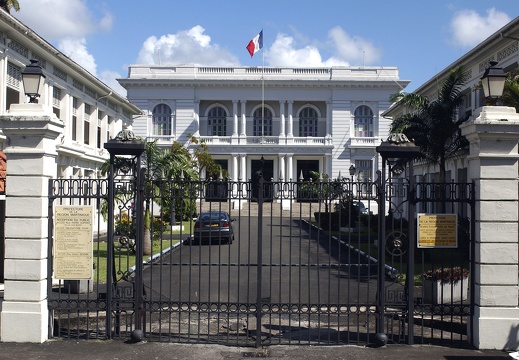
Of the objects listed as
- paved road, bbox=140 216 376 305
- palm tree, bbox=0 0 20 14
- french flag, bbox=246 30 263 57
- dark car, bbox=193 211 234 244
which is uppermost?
french flag, bbox=246 30 263 57

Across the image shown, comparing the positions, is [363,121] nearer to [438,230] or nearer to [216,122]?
[216,122]

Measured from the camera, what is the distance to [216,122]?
60906 mm

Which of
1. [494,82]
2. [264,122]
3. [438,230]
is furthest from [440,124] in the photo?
[264,122]

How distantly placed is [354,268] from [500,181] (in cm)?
968

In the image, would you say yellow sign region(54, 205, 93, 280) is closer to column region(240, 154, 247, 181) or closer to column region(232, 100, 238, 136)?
column region(240, 154, 247, 181)

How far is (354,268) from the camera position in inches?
703

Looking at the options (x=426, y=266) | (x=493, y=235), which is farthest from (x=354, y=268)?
(x=493, y=235)

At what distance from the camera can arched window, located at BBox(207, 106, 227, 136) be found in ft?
199

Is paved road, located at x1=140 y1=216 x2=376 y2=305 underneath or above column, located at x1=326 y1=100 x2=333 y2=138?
underneath

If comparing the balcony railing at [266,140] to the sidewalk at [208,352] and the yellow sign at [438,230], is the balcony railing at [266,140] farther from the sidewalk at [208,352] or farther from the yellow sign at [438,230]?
the sidewalk at [208,352]

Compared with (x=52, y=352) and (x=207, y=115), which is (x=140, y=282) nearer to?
(x=52, y=352)

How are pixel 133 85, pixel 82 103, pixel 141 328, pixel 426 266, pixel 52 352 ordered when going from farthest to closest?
1. pixel 133 85
2. pixel 82 103
3. pixel 426 266
4. pixel 141 328
5. pixel 52 352

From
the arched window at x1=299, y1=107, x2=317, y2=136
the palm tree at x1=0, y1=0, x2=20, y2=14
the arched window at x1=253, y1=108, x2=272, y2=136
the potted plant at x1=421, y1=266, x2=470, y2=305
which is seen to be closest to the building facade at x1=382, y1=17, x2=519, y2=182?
the potted plant at x1=421, y1=266, x2=470, y2=305

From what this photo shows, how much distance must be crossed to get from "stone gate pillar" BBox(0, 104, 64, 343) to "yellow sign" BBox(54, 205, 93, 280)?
29 centimetres
